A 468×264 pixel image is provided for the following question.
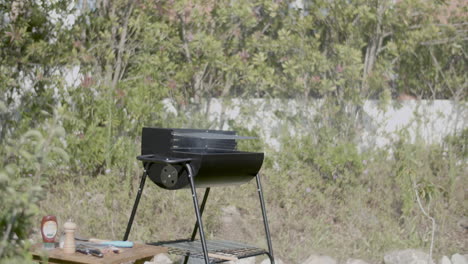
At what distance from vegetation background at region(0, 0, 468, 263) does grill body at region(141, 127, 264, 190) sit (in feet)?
5.41

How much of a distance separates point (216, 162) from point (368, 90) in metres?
4.02

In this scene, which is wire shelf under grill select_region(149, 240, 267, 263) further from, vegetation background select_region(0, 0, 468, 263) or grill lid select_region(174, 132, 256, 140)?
vegetation background select_region(0, 0, 468, 263)

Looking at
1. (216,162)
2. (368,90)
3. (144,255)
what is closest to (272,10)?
(368,90)

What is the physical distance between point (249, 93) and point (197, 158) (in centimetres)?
409

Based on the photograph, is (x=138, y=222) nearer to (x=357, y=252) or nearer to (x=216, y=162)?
(x=357, y=252)

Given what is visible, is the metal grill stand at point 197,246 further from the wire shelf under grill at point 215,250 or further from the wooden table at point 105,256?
the wooden table at point 105,256

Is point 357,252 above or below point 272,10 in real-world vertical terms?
below

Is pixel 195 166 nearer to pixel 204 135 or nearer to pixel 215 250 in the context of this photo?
pixel 204 135

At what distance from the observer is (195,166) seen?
3.57m

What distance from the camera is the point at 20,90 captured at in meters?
7.02

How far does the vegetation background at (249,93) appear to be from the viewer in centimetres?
577

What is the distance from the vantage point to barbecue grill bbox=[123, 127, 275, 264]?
11.7 ft

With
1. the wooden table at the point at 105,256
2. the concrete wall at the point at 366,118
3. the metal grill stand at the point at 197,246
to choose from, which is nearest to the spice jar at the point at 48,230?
the wooden table at the point at 105,256

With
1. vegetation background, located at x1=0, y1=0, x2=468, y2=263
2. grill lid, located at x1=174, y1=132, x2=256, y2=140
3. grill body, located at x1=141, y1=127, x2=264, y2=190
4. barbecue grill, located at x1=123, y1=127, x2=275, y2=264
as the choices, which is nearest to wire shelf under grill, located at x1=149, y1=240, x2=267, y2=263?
barbecue grill, located at x1=123, y1=127, x2=275, y2=264
